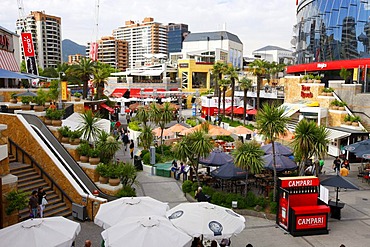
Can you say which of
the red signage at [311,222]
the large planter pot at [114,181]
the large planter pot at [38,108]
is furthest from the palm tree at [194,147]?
the large planter pot at [38,108]

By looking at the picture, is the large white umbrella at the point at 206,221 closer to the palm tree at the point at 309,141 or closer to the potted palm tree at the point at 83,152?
the palm tree at the point at 309,141

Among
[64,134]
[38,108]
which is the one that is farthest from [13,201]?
[38,108]

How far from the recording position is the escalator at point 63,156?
1597 centimetres

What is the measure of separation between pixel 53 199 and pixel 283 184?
9587 millimetres

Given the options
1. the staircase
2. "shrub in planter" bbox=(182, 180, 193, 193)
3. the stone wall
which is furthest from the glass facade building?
the staircase

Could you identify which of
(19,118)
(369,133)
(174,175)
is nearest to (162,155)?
(174,175)

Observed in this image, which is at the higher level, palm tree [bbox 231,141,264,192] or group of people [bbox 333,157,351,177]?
palm tree [bbox 231,141,264,192]

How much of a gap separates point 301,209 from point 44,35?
5994 inches

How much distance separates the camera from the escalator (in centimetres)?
1597

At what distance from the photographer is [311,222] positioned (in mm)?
13742

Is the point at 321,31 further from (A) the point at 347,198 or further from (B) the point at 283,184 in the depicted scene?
(B) the point at 283,184

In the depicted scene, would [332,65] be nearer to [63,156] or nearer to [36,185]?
[63,156]

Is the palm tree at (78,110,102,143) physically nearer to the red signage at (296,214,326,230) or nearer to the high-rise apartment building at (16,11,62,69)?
the red signage at (296,214,326,230)

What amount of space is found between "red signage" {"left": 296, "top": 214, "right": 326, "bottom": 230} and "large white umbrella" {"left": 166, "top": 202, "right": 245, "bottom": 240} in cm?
416
